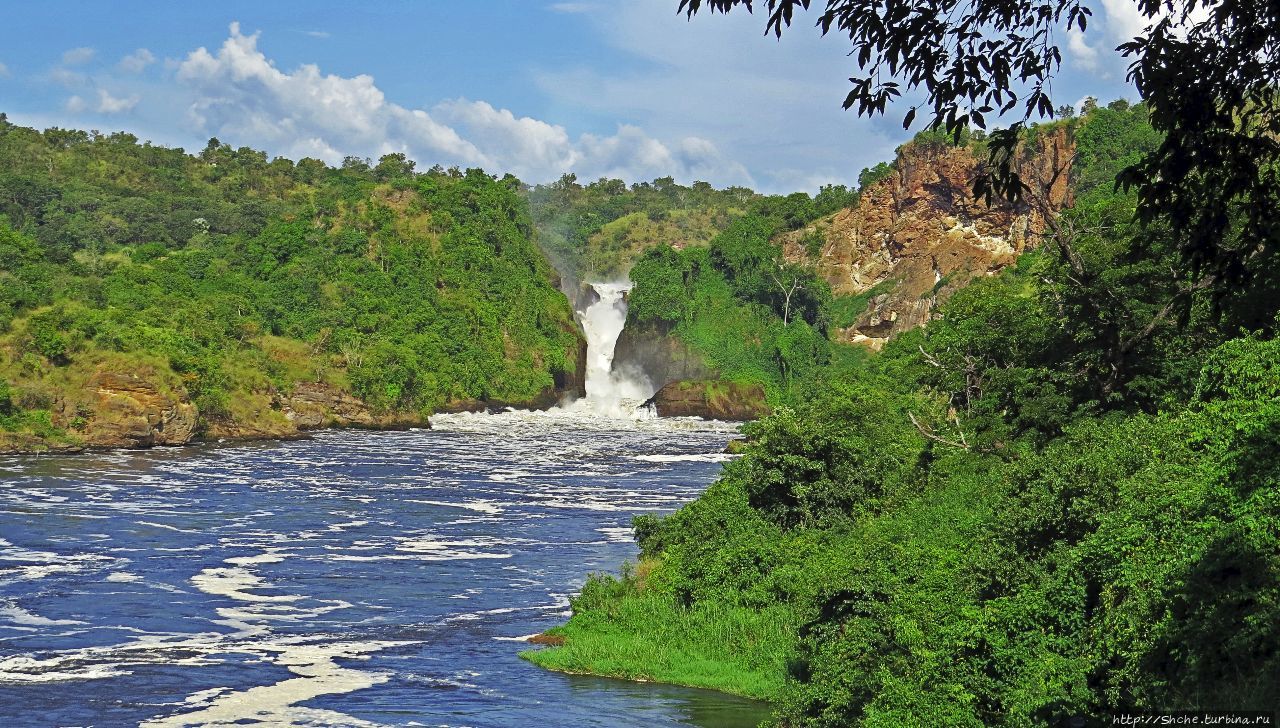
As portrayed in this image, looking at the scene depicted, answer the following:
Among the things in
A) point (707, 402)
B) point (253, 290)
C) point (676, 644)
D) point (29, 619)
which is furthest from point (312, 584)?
point (253, 290)

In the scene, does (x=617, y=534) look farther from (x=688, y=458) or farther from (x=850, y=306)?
(x=850, y=306)

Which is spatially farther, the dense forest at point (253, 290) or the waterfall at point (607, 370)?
the waterfall at point (607, 370)

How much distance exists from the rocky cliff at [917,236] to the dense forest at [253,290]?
1029 inches

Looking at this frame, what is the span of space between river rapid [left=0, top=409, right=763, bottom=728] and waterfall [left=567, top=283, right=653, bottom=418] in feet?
146

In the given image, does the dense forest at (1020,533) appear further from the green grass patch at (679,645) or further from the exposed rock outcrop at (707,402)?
the exposed rock outcrop at (707,402)

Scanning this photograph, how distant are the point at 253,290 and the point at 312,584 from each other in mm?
74882

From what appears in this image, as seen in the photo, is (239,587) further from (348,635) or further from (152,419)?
(152,419)

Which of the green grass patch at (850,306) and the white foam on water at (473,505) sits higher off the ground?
the green grass patch at (850,306)

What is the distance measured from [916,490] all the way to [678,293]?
3739 inches

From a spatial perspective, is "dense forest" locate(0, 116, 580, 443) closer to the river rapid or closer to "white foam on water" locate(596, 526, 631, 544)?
the river rapid

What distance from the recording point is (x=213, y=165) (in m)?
A: 166

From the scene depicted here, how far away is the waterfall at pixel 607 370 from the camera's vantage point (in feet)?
390

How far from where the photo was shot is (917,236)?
123 m

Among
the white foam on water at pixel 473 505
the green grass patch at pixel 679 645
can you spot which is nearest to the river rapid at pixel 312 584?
the white foam on water at pixel 473 505
